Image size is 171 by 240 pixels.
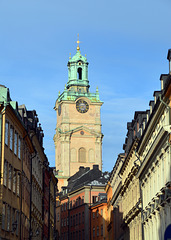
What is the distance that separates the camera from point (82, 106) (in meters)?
157

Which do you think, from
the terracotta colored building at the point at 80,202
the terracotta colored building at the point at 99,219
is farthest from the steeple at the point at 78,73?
the terracotta colored building at the point at 99,219

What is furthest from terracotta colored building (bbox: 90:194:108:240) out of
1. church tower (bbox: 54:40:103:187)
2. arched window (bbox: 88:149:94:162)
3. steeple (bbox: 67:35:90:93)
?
steeple (bbox: 67:35:90:93)

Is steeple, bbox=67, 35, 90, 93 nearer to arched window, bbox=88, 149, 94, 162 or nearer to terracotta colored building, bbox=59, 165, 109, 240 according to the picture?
arched window, bbox=88, 149, 94, 162

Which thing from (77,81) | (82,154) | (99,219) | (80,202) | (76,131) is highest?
(77,81)

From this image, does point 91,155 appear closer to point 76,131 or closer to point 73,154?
point 73,154

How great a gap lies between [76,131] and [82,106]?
804 centimetres

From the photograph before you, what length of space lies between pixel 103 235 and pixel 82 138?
5124 centimetres

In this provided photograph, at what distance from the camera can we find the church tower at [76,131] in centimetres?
15062

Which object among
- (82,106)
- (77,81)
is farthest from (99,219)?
(77,81)

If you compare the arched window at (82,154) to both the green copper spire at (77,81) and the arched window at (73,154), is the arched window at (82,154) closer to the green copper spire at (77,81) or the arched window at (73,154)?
the arched window at (73,154)

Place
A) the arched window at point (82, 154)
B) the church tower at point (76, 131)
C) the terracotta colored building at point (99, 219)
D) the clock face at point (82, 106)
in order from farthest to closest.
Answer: the clock face at point (82, 106) < the arched window at point (82, 154) < the church tower at point (76, 131) < the terracotta colored building at point (99, 219)

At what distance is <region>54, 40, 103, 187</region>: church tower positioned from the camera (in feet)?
494

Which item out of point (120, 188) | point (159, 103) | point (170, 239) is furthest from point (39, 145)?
point (170, 239)

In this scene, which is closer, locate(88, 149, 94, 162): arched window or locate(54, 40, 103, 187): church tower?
locate(54, 40, 103, 187): church tower
